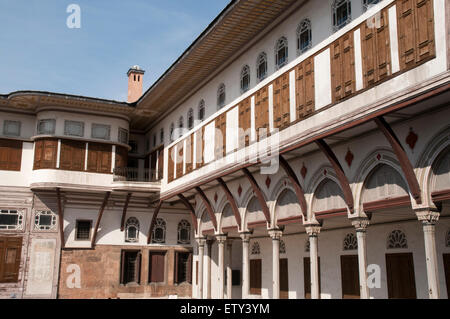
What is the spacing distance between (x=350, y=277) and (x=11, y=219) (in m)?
15.1

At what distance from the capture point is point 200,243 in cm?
2111

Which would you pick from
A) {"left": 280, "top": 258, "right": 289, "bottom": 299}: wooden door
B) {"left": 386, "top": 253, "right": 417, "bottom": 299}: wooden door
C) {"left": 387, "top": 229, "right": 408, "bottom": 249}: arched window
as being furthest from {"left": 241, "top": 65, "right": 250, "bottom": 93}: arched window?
{"left": 280, "top": 258, "right": 289, "bottom": 299}: wooden door

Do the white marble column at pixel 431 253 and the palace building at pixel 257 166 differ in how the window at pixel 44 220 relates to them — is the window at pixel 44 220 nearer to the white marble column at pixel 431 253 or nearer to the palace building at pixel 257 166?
the palace building at pixel 257 166

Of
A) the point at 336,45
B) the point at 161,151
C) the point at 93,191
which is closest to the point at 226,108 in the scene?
the point at 336,45

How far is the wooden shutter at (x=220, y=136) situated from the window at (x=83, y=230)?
9541mm

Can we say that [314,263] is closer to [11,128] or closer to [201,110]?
[201,110]

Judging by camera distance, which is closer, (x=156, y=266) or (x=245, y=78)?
(x=245, y=78)

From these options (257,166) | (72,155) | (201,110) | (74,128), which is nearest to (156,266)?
(72,155)

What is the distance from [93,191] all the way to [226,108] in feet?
29.4

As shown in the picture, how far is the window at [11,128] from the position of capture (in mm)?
22812

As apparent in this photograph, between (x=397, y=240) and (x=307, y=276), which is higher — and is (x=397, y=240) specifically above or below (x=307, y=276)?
above

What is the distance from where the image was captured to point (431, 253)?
30.1 feet
